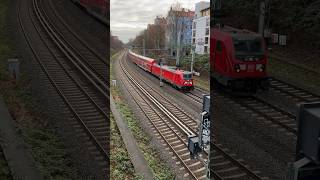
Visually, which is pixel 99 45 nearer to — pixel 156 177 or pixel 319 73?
pixel 319 73

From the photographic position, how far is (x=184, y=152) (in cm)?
1198

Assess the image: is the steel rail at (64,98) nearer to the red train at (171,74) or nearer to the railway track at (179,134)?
the railway track at (179,134)

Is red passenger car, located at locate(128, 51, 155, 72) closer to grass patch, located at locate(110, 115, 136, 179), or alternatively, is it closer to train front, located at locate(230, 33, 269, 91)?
grass patch, located at locate(110, 115, 136, 179)

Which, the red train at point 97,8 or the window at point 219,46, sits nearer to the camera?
the window at point 219,46

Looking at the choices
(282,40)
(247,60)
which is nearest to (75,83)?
(247,60)

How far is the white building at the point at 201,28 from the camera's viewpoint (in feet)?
24.9

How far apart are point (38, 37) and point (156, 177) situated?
59.0 ft

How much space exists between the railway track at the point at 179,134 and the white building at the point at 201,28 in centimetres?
342

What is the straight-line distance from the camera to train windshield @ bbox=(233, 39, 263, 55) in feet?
49.0

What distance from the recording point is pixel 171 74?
9.87 m

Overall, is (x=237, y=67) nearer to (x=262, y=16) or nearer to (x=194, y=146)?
(x=194, y=146)

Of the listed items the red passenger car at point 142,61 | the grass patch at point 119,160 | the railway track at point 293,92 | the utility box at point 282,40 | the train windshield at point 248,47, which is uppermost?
the utility box at point 282,40

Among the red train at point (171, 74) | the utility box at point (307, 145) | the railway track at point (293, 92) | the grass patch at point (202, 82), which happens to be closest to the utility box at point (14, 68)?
the red train at point (171, 74)

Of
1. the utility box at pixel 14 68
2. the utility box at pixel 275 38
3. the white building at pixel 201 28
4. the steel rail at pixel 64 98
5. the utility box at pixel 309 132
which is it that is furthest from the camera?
the utility box at pixel 275 38
